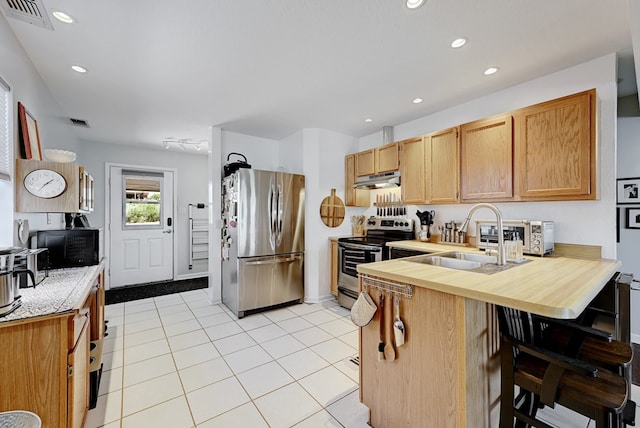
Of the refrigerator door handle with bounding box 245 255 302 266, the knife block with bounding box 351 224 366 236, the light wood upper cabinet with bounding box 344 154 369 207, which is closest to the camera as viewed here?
the refrigerator door handle with bounding box 245 255 302 266

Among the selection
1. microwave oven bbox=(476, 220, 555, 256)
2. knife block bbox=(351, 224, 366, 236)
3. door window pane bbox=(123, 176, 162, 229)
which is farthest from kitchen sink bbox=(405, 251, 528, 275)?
door window pane bbox=(123, 176, 162, 229)

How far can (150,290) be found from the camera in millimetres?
4668

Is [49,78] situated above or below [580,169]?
above

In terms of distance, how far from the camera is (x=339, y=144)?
4.31m

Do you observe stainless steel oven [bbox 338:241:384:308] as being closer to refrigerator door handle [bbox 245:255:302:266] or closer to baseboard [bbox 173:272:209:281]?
refrigerator door handle [bbox 245:255:302:266]

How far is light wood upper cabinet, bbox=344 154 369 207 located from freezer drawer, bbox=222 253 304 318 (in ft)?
3.78

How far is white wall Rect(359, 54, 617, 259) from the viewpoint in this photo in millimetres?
2186

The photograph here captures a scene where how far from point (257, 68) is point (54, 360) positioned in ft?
7.77

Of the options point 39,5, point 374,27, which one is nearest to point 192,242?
point 39,5

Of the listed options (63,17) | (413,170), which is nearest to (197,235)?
(63,17)

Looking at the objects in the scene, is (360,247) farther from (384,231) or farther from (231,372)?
(231,372)

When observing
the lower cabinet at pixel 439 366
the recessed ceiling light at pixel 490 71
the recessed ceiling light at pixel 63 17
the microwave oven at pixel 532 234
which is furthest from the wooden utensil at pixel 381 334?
the recessed ceiling light at pixel 63 17

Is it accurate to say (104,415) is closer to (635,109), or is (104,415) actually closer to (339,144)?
(339,144)

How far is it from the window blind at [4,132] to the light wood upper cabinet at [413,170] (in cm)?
361
